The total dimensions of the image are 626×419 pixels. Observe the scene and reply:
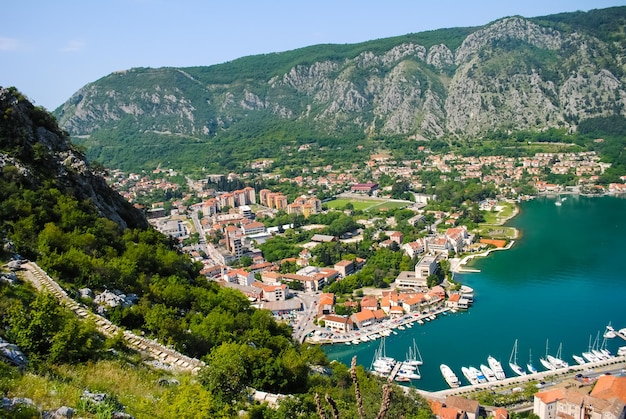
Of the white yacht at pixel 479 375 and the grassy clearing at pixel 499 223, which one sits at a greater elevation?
the white yacht at pixel 479 375

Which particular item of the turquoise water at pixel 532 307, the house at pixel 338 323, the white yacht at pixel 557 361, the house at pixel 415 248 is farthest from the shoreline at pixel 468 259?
the white yacht at pixel 557 361

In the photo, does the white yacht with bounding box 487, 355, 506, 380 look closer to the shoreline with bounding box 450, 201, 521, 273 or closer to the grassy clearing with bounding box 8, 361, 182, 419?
the shoreline with bounding box 450, 201, 521, 273

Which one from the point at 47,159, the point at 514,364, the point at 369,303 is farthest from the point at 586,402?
the point at 47,159

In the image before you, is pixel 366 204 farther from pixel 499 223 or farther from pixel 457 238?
pixel 457 238

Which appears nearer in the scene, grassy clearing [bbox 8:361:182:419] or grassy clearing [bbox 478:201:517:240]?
grassy clearing [bbox 8:361:182:419]

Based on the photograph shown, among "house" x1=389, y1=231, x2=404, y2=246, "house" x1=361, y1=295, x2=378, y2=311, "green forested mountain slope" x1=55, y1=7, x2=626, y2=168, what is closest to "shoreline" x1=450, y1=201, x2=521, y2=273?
"house" x1=389, y1=231, x2=404, y2=246

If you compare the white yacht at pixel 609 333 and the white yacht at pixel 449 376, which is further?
the white yacht at pixel 609 333

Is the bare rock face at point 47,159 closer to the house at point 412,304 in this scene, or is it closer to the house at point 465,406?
the house at point 465,406
